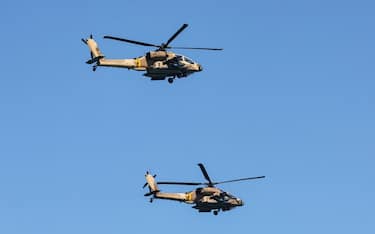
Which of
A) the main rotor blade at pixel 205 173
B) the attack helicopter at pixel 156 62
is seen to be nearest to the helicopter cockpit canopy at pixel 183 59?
the attack helicopter at pixel 156 62

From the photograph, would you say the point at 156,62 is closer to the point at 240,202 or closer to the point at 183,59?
the point at 183,59

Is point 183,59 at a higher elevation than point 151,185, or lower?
higher

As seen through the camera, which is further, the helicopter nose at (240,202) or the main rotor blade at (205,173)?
the helicopter nose at (240,202)

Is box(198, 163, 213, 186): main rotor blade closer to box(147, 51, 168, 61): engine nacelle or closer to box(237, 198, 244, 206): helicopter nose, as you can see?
box(237, 198, 244, 206): helicopter nose

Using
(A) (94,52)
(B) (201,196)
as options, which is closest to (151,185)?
(B) (201,196)

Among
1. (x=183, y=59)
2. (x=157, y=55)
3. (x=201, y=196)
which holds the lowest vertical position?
(x=201, y=196)

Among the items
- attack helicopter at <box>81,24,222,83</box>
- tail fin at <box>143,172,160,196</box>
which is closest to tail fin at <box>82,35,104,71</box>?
attack helicopter at <box>81,24,222,83</box>

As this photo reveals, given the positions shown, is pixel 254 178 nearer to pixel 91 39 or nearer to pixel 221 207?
pixel 221 207

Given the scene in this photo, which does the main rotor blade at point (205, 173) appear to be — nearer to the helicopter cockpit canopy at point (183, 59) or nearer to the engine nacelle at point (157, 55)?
the helicopter cockpit canopy at point (183, 59)

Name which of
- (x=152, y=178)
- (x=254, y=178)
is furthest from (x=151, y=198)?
(x=254, y=178)

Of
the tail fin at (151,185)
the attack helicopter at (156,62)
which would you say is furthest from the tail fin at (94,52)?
the tail fin at (151,185)

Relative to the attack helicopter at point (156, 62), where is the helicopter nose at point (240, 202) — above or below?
below

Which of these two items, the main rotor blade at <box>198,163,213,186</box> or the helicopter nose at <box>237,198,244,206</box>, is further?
the helicopter nose at <box>237,198,244,206</box>

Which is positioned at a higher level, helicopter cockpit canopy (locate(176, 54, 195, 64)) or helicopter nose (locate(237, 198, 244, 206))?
helicopter cockpit canopy (locate(176, 54, 195, 64))
